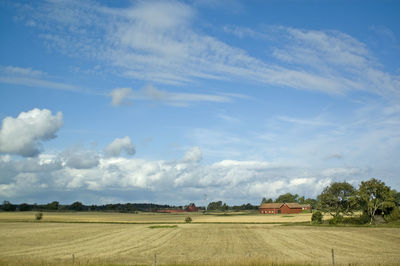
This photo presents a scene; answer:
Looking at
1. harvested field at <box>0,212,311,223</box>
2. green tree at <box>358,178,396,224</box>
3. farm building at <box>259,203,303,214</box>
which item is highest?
green tree at <box>358,178,396,224</box>

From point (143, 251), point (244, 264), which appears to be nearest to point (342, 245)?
point (143, 251)

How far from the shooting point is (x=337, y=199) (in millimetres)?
81312

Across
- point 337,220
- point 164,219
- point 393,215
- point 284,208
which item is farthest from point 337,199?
point 284,208

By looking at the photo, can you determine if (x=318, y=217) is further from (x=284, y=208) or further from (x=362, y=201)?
(x=284, y=208)

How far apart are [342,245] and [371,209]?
38.8m

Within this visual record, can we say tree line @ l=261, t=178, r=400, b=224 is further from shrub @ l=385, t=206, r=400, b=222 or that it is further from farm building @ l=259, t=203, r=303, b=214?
farm building @ l=259, t=203, r=303, b=214

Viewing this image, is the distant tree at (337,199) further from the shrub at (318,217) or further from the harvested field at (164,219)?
the harvested field at (164,219)

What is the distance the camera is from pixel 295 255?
3441 centimetres

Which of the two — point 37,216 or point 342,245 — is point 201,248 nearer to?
point 342,245

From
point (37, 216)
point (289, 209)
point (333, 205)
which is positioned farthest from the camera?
point (289, 209)

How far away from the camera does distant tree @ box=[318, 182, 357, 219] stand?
80.8 m

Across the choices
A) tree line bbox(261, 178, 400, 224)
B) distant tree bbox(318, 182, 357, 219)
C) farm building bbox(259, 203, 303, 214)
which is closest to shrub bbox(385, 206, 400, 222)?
tree line bbox(261, 178, 400, 224)

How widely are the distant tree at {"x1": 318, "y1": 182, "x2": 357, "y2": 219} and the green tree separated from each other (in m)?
2.75

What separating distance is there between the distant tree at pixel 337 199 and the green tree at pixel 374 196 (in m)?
2.75
